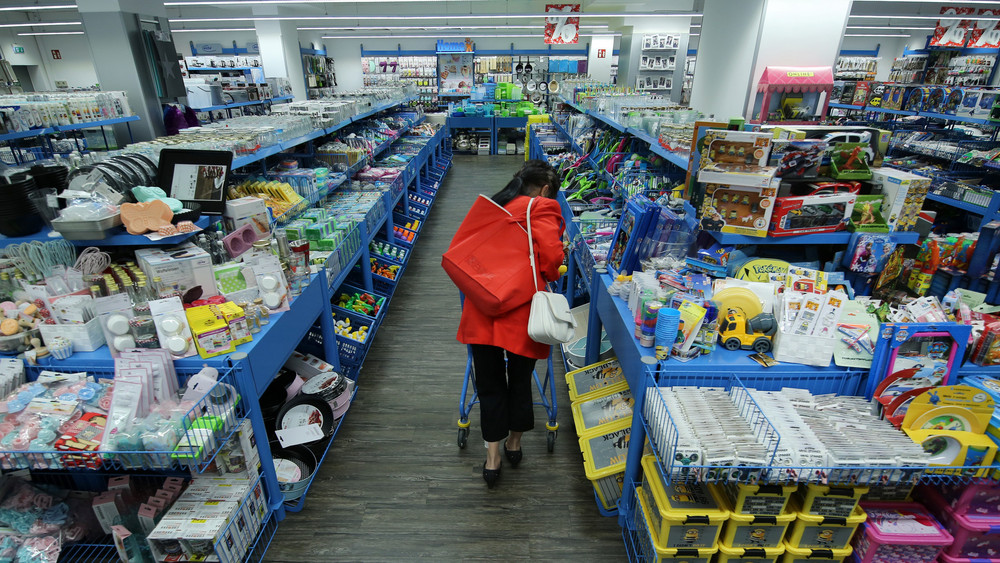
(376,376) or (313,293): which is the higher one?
(313,293)

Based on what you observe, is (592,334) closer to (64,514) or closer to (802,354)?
(802,354)

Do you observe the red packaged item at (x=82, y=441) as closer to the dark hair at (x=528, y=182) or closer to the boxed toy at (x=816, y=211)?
the dark hair at (x=528, y=182)

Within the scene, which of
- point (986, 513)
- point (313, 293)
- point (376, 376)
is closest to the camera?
point (986, 513)

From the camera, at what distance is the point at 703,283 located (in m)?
2.28

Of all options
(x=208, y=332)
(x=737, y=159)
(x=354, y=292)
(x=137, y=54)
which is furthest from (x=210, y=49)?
(x=737, y=159)

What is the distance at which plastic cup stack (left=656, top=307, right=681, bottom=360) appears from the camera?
1.84 meters

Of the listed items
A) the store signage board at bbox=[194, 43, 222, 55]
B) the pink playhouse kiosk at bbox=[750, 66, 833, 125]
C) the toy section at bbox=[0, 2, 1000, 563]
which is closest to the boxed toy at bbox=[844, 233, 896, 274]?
the toy section at bbox=[0, 2, 1000, 563]

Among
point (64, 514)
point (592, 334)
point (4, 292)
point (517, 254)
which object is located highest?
point (517, 254)

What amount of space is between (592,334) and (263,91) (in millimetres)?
10627

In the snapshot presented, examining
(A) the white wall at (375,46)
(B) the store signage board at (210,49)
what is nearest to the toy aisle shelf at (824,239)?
(A) the white wall at (375,46)

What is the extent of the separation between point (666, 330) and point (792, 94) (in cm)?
340

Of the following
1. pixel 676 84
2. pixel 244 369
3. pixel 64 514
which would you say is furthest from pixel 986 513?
pixel 676 84

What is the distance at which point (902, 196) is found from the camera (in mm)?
2340

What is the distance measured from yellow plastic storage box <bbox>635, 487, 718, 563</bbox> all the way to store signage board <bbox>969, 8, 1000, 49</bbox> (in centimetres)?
1223
